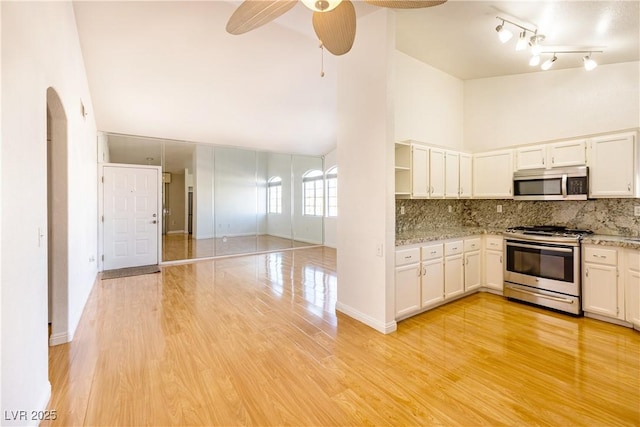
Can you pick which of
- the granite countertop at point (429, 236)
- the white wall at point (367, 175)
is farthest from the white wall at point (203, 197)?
the granite countertop at point (429, 236)

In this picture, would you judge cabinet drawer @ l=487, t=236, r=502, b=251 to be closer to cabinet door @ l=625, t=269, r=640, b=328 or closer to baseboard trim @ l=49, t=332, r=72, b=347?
cabinet door @ l=625, t=269, r=640, b=328

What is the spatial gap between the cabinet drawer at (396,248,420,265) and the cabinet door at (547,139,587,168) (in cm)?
216

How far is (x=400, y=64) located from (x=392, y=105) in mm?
1228

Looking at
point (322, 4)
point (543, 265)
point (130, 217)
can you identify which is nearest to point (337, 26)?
point (322, 4)

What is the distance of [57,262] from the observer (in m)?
2.63

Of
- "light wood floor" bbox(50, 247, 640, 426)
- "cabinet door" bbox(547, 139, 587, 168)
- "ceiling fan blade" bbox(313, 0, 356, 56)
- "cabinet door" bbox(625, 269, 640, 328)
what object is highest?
"ceiling fan blade" bbox(313, 0, 356, 56)

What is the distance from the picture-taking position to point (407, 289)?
10.2 feet

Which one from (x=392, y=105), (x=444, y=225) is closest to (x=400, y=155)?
(x=392, y=105)

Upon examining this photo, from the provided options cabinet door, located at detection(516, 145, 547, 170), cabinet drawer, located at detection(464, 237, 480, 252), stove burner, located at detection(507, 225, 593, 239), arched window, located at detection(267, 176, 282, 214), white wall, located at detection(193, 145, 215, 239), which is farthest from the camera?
arched window, located at detection(267, 176, 282, 214)

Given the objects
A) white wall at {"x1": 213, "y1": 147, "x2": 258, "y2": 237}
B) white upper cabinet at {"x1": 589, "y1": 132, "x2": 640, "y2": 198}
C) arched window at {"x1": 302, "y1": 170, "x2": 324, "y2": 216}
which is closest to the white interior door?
white wall at {"x1": 213, "y1": 147, "x2": 258, "y2": 237}

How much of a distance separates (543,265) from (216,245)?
21.0 feet

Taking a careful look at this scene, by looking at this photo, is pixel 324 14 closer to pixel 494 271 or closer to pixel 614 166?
pixel 614 166

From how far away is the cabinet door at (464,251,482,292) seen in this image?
3795 mm

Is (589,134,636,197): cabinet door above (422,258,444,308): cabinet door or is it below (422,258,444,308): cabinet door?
above
